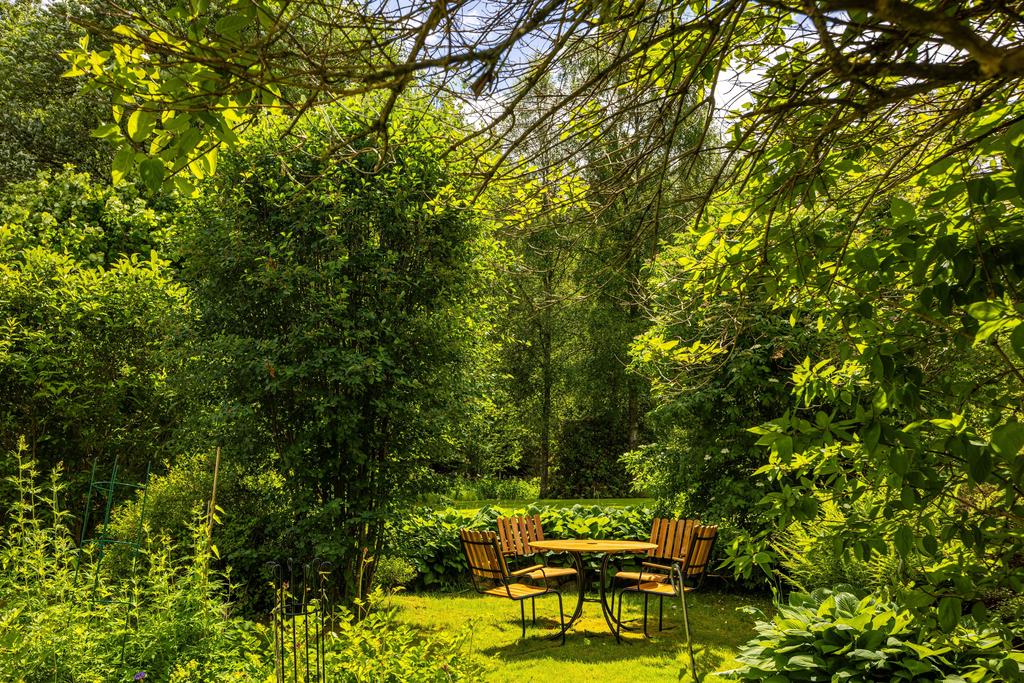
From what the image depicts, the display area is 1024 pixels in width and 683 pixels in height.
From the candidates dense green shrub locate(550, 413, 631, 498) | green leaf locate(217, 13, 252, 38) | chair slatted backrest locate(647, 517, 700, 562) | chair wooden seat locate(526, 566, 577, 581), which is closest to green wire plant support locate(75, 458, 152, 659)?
green leaf locate(217, 13, 252, 38)

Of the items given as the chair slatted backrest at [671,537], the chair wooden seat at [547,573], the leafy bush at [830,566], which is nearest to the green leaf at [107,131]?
the leafy bush at [830,566]

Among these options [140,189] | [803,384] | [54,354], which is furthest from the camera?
[140,189]

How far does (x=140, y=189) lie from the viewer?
13.0m

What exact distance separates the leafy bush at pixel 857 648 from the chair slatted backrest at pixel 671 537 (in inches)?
172

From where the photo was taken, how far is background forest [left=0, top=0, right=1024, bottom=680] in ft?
5.72

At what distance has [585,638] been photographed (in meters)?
6.94

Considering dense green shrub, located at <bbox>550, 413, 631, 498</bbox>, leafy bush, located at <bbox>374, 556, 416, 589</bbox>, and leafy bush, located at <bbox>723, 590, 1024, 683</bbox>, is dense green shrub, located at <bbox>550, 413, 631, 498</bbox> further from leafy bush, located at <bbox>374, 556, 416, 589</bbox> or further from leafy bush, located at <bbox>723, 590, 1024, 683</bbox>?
leafy bush, located at <bbox>723, 590, 1024, 683</bbox>

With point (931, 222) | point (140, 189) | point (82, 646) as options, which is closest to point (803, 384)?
point (931, 222)

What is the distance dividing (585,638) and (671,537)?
1.72 meters

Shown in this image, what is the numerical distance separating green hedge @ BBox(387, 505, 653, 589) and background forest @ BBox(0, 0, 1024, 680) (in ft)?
0.20

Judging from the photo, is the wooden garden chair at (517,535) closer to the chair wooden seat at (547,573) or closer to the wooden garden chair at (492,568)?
the chair wooden seat at (547,573)

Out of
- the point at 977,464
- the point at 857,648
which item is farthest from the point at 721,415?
the point at 977,464

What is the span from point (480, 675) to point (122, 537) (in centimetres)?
478

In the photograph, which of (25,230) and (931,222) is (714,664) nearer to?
(931,222)
